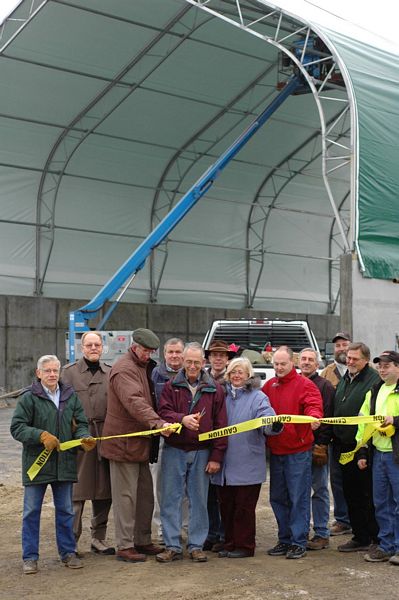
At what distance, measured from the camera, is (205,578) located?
6.45 metres

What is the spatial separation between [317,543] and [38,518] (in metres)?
2.44

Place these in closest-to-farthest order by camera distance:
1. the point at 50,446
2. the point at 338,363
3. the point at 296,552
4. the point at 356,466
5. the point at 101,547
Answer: the point at 50,446 < the point at 296,552 < the point at 101,547 < the point at 356,466 < the point at 338,363

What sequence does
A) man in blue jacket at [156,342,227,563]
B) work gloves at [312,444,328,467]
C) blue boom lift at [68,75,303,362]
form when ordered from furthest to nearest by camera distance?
blue boom lift at [68,75,303,362], work gloves at [312,444,328,467], man in blue jacket at [156,342,227,563]

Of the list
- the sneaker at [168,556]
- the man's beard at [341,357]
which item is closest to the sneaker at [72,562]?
the sneaker at [168,556]

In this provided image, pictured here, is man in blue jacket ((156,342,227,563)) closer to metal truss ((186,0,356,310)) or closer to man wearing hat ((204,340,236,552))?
man wearing hat ((204,340,236,552))

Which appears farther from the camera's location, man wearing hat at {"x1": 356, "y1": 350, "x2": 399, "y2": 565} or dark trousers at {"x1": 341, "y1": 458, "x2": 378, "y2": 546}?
dark trousers at {"x1": 341, "y1": 458, "x2": 378, "y2": 546}

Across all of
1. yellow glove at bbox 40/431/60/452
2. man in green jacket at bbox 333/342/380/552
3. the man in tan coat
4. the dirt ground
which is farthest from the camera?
man in green jacket at bbox 333/342/380/552

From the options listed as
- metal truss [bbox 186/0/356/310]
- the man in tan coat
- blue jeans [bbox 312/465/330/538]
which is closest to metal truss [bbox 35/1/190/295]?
metal truss [bbox 186/0/356/310]

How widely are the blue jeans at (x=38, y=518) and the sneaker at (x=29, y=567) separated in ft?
0.10

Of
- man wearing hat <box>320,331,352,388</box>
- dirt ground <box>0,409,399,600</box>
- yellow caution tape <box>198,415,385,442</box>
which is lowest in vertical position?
dirt ground <box>0,409,399,600</box>

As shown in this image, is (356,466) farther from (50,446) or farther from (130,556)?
(50,446)

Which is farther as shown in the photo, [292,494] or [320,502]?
[320,502]

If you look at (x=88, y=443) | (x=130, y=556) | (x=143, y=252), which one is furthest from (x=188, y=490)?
(x=143, y=252)

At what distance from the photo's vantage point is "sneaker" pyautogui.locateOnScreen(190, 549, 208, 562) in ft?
22.9
